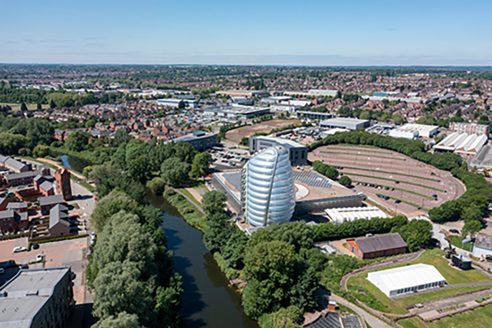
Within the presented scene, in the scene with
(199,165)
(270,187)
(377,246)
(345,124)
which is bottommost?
(377,246)

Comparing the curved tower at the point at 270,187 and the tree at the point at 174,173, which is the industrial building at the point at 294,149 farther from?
the curved tower at the point at 270,187

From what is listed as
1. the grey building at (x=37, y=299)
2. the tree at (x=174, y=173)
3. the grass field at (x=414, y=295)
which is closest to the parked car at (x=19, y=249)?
the grey building at (x=37, y=299)

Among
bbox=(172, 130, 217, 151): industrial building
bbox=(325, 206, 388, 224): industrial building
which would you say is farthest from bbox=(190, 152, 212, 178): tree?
bbox=(325, 206, 388, 224): industrial building

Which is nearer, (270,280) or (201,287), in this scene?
(270,280)

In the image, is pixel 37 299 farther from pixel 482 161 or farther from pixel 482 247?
pixel 482 161

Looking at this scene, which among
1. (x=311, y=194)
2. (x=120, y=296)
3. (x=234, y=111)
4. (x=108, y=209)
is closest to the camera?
(x=120, y=296)

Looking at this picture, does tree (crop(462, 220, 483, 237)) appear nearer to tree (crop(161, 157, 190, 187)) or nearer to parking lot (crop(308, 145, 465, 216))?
parking lot (crop(308, 145, 465, 216))

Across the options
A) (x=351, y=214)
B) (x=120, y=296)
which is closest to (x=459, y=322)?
(x=351, y=214)
